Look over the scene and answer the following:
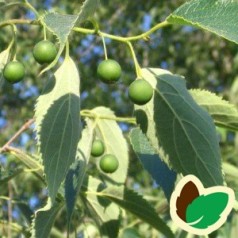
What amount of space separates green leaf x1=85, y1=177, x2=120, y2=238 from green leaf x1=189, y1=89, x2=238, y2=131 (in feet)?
1.30

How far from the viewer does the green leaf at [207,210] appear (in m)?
1.44

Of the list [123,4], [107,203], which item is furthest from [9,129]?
[107,203]

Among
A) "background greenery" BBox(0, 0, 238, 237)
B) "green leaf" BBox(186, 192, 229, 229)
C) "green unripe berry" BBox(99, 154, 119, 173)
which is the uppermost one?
"green leaf" BBox(186, 192, 229, 229)

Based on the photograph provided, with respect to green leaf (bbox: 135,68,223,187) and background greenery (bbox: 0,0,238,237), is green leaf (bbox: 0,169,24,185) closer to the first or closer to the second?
green leaf (bbox: 135,68,223,187)

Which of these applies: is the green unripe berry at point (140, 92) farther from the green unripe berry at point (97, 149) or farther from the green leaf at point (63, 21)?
the green unripe berry at point (97, 149)

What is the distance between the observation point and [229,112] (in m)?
1.70

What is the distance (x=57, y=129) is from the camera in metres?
1.48

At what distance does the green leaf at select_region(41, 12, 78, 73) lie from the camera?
125 cm

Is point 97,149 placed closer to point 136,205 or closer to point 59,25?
point 136,205

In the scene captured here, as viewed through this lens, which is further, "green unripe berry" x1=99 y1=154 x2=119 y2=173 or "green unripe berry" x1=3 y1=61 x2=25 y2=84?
"green unripe berry" x1=99 y1=154 x2=119 y2=173

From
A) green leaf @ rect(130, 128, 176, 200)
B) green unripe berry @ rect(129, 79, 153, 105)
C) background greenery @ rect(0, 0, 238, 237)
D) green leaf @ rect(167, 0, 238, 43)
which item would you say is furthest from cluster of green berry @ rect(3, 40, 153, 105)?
background greenery @ rect(0, 0, 238, 237)

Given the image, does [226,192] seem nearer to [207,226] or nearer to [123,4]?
[207,226]

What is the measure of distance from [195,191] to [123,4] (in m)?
6.04

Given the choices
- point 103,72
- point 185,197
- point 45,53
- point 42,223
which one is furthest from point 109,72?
point 42,223
